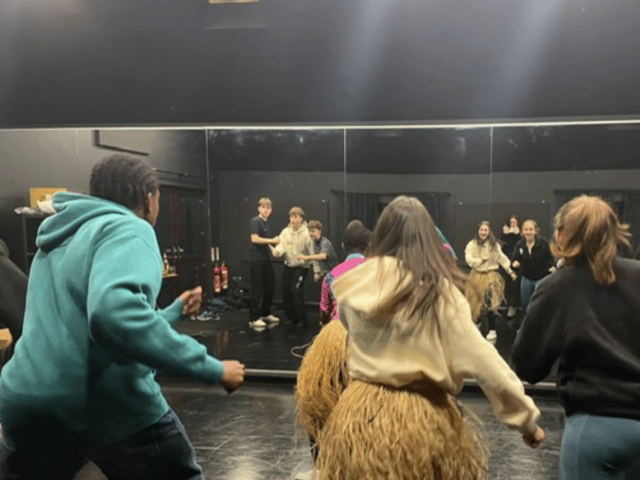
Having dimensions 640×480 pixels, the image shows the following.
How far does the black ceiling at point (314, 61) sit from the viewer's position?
12.5 ft

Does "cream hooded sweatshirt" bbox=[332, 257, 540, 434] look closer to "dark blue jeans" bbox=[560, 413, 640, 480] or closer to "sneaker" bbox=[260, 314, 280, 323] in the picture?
"dark blue jeans" bbox=[560, 413, 640, 480]

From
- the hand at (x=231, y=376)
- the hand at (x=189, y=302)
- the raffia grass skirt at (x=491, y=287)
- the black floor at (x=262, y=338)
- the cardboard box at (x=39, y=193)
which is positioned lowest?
the black floor at (x=262, y=338)

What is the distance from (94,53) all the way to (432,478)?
13.4 feet

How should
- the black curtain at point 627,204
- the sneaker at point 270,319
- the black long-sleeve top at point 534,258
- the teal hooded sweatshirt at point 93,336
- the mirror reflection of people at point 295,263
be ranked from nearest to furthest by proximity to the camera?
1. the teal hooded sweatshirt at point 93,336
2. the black curtain at point 627,204
3. the black long-sleeve top at point 534,258
4. the mirror reflection of people at point 295,263
5. the sneaker at point 270,319

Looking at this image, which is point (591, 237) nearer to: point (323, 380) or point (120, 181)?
point (323, 380)

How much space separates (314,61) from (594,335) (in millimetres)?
3147

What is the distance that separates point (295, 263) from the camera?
549 centimetres

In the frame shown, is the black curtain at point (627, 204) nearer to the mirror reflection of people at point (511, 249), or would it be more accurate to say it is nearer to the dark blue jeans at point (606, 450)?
the mirror reflection of people at point (511, 249)

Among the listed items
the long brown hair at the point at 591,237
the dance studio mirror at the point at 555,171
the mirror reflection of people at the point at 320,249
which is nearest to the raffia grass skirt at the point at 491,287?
the dance studio mirror at the point at 555,171

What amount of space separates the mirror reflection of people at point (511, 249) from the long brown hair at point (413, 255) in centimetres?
335

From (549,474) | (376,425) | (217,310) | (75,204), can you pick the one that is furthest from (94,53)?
(549,474)

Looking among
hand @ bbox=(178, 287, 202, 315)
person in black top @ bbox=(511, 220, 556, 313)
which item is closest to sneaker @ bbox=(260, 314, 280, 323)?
person in black top @ bbox=(511, 220, 556, 313)

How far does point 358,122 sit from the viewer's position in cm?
410

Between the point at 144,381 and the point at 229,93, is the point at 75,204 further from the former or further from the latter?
the point at 229,93
